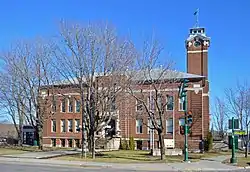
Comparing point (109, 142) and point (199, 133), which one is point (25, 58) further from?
point (199, 133)

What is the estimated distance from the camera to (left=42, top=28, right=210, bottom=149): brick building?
49.1 metres

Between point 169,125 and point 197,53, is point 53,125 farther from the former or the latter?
point 197,53

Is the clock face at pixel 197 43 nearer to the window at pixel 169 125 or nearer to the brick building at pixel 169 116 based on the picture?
the brick building at pixel 169 116

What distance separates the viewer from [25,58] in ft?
151

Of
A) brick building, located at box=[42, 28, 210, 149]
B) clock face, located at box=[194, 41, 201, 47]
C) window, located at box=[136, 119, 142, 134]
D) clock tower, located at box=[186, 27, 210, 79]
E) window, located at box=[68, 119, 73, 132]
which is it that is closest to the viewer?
brick building, located at box=[42, 28, 210, 149]

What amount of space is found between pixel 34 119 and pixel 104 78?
1671 cm

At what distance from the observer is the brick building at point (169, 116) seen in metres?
49.1

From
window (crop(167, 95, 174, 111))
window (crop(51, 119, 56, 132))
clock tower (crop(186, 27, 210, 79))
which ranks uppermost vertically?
clock tower (crop(186, 27, 210, 79))

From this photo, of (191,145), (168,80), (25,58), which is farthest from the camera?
(191,145)

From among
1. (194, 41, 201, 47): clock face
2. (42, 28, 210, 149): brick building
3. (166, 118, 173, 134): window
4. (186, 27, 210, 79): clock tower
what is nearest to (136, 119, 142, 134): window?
(42, 28, 210, 149): brick building

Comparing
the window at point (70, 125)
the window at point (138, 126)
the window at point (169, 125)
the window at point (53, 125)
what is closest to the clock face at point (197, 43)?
the window at point (169, 125)

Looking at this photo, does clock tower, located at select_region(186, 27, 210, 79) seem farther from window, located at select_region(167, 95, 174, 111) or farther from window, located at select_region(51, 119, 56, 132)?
window, located at select_region(51, 119, 56, 132)

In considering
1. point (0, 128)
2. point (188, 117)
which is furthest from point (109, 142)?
point (0, 128)

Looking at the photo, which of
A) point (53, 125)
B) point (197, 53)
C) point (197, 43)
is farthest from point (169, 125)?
point (53, 125)
